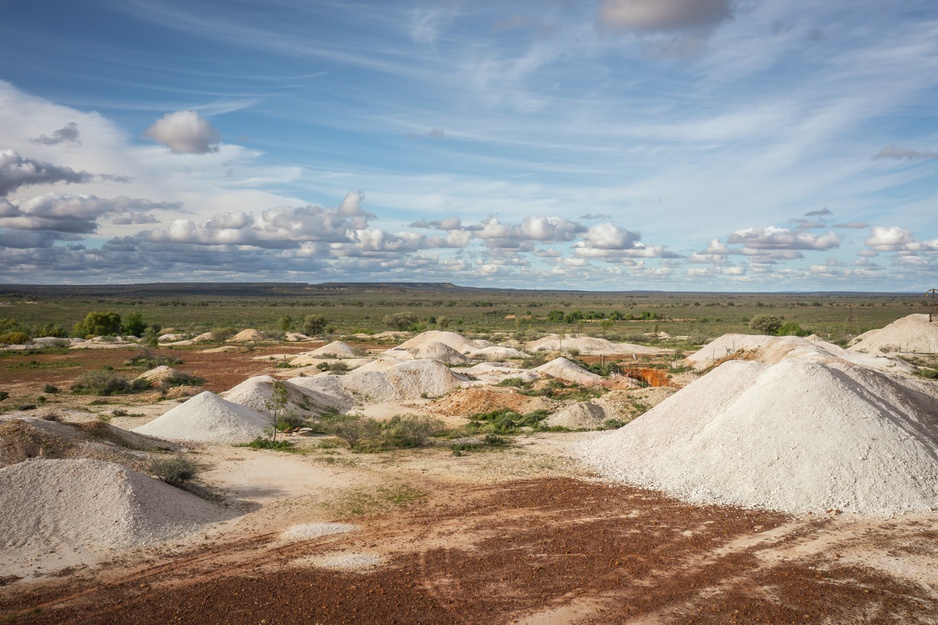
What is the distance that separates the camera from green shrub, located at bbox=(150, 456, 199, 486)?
1216 centimetres

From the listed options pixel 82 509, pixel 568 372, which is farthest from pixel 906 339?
pixel 82 509

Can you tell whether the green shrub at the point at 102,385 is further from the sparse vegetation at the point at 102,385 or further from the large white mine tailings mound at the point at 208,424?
the large white mine tailings mound at the point at 208,424

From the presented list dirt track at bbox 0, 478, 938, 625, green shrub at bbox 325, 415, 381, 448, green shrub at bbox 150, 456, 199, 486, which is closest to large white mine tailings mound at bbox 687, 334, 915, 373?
green shrub at bbox 325, 415, 381, 448

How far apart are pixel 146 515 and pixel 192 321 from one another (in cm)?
6792

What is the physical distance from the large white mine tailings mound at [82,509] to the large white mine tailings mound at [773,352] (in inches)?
951

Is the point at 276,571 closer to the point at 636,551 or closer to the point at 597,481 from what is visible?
the point at 636,551

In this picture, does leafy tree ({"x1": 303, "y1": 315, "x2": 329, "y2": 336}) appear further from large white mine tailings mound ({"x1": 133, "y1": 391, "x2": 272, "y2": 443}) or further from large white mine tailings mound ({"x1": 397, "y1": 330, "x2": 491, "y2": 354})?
large white mine tailings mound ({"x1": 133, "y1": 391, "x2": 272, "y2": 443})

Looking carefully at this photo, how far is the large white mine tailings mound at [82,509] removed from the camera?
9680 mm

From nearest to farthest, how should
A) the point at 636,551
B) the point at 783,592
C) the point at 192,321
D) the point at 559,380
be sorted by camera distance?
the point at 783,592
the point at 636,551
the point at 559,380
the point at 192,321

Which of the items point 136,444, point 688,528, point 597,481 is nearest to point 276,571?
point 688,528

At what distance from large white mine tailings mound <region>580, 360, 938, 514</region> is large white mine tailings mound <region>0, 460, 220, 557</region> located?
9273 millimetres

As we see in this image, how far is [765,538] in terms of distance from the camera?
10172 mm

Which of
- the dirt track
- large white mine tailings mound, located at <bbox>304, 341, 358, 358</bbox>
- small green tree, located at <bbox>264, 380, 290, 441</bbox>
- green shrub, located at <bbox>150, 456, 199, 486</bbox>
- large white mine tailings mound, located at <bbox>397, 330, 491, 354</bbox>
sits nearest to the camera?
the dirt track

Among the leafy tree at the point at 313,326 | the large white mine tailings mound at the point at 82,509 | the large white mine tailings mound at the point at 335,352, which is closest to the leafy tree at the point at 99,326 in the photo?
the leafy tree at the point at 313,326
